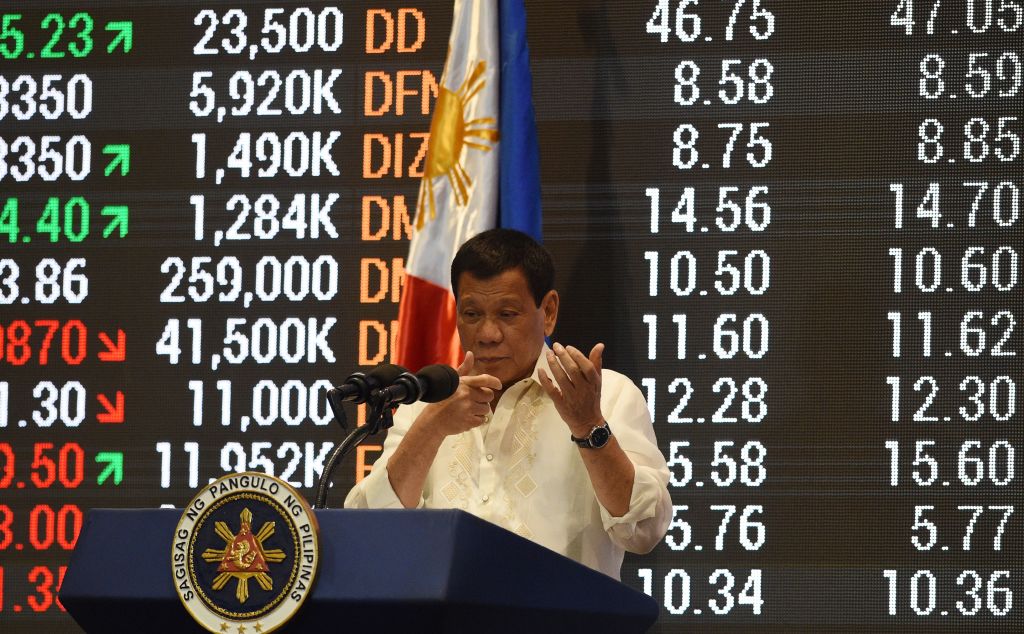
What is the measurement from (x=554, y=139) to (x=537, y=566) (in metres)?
2.59

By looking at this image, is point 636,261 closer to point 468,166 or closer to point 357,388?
point 468,166

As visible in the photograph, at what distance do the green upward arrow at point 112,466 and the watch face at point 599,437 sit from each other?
2.29 metres

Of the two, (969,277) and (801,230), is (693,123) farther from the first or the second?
(969,277)

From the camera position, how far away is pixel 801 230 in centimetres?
445

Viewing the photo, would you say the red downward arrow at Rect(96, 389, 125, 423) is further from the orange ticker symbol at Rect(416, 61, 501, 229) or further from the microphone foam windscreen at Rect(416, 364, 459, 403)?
the microphone foam windscreen at Rect(416, 364, 459, 403)

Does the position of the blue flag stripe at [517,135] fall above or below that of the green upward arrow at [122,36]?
below

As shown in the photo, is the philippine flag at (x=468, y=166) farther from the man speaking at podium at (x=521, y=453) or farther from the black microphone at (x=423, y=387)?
the black microphone at (x=423, y=387)

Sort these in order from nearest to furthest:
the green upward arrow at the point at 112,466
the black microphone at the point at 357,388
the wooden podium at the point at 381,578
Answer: the wooden podium at the point at 381,578
the black microphone at the point at 357,388
the green upward arrow at the point at 112,466

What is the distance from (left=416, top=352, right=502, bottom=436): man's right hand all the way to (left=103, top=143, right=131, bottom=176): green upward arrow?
2.30 metres

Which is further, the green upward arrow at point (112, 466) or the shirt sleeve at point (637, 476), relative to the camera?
the green upward arrow at point (112, 466)

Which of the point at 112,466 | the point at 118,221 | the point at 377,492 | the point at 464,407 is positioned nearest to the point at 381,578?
the point at 464,407

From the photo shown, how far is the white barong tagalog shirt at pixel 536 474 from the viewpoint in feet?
10.1

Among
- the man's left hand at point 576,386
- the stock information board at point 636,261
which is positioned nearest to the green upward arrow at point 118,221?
the stock information board at point 636,261

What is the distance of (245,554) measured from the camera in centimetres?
206
